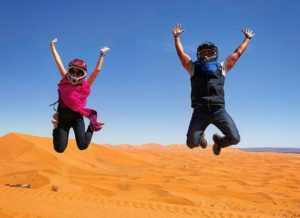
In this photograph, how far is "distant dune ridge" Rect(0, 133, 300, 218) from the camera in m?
12.1

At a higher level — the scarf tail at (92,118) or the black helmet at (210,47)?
the black helmet at (210,47)

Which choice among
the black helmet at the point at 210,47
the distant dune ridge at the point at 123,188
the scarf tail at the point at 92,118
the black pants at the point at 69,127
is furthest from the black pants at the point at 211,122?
the distant dune ridge at the point at 123,188

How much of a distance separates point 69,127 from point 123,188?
1013 centimetres

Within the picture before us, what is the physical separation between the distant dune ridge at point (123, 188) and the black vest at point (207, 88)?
5786mm

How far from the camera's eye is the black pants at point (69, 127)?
7312 mm

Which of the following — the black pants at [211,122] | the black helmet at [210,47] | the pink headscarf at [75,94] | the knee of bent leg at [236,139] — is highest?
the black helmet at [210,47]

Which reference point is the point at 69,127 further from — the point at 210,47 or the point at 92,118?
the point at 210,47

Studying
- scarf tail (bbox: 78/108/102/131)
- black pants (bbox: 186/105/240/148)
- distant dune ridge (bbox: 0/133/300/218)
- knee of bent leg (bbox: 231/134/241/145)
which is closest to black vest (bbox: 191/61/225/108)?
black pants (bbox: 186/105/240/148)

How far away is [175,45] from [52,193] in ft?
27.9

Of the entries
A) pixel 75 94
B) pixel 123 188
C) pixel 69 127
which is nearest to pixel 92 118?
pixel 69 127

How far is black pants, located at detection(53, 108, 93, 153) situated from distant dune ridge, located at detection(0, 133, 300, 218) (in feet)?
13.8

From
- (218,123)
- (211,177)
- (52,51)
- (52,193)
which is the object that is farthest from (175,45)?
(211,177)

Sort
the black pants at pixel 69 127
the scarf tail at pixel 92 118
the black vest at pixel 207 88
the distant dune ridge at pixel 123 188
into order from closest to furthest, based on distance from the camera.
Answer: the black vest at pixel 207 88, the black pants at pixel 69 127, the scarf tail at pixel 92 118, the distant dune ridge at pixel 123 188

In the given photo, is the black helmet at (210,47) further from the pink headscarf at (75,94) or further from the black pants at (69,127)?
the black pants at (69,127)
